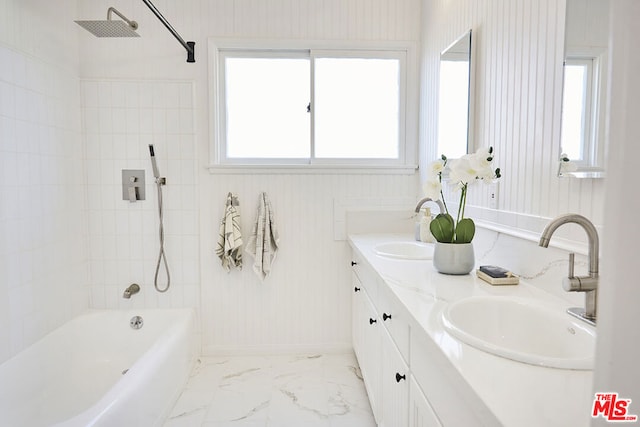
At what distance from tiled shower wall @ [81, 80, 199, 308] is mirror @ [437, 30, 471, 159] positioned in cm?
164

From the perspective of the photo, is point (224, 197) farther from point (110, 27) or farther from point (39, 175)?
point (110, 27)

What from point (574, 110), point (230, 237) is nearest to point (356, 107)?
point (230, 237)

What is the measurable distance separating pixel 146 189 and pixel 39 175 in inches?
23.7

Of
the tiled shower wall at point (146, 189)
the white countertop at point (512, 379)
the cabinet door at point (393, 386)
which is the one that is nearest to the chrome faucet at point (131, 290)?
the tiled shower wall at point (146, 189)

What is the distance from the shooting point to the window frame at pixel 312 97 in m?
2.56

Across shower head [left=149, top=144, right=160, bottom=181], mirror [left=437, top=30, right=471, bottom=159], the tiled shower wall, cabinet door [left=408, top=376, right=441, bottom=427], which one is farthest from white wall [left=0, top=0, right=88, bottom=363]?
mirror [left=437, top=30, right=471, bottom=159]

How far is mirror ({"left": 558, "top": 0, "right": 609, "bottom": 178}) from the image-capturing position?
1.03 meters

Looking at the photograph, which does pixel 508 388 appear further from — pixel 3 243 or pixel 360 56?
pixel 360 56

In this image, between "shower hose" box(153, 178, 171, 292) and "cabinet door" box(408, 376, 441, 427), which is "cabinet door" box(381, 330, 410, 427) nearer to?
"cabinet door" box(408, 376, 441, 427)

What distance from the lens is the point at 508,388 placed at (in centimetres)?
65

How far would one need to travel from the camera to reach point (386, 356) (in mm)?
1509

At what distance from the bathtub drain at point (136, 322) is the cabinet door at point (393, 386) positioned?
5.73 feet

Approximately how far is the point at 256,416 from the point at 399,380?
111 cm

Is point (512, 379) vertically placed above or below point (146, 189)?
below
